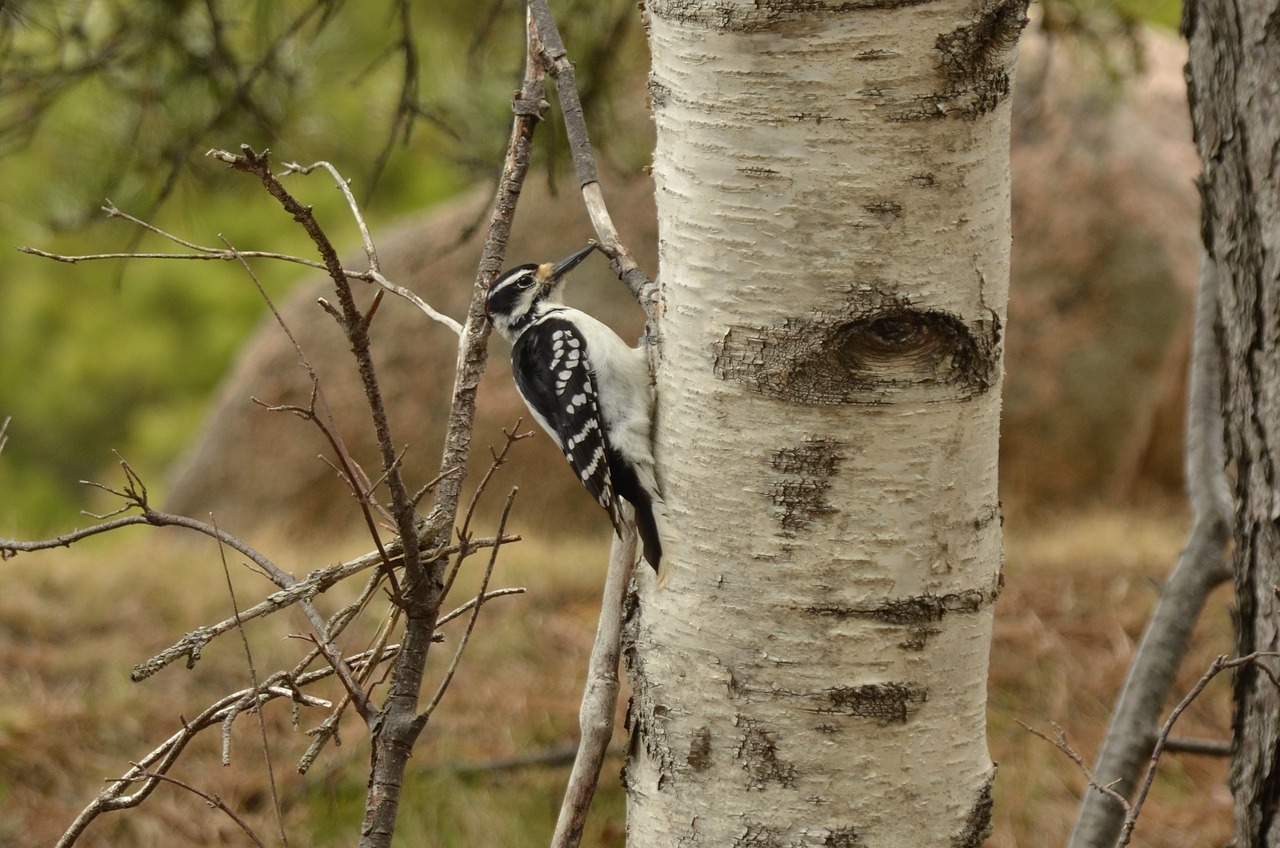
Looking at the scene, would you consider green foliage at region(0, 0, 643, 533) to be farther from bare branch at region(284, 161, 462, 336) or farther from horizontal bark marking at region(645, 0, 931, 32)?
horizontal bark marking at region(645, 0, 931, 32)

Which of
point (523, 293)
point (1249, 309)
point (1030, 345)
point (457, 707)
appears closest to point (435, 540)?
point (1249, 309)

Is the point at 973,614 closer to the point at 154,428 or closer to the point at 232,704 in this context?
the point at 232,704

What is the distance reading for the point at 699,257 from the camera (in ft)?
5.85

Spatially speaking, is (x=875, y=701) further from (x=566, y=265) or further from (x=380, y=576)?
(x=566, y=265)

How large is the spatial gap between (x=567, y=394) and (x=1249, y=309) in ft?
5.34

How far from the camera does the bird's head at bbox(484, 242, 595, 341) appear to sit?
3717 mm

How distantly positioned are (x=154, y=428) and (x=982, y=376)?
14267 mm

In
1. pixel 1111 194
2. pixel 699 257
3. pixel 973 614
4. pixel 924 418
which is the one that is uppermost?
pixel 1111 194

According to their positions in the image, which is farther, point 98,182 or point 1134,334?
point 1134,334

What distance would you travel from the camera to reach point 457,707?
4.43 metres

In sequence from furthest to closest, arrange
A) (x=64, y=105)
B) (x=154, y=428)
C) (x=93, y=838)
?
(x=154, y=428) → (x=64, y=105) → (x=93, y=838)

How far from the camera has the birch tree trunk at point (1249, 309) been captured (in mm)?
2189

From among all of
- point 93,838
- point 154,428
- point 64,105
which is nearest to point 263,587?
point 93,838

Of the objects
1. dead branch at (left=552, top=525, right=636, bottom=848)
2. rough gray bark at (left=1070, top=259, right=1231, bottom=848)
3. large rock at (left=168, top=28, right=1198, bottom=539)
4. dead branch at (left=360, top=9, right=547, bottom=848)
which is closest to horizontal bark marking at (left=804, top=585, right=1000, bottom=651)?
dead branch at (left=552, top=525, right=636, bottom=848)
